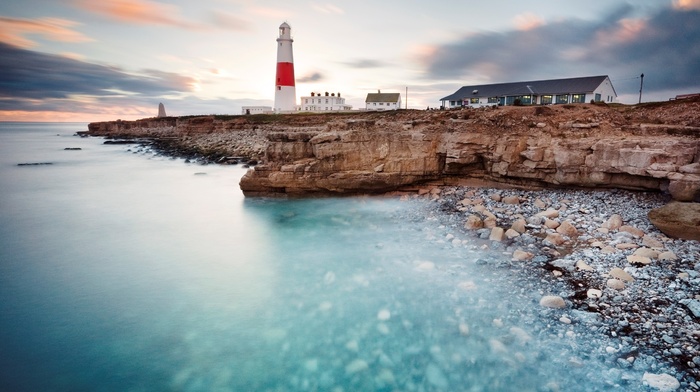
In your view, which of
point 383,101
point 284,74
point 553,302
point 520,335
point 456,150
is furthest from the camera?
point 383,101

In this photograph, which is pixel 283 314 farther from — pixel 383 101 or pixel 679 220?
pixel 383 101

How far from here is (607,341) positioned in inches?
206

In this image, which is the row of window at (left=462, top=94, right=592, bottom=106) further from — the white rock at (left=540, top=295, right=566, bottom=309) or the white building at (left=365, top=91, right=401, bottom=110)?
the white rock at (left=540, top=295, right=566, bottom=309)

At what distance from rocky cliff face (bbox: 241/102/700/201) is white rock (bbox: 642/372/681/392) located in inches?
355

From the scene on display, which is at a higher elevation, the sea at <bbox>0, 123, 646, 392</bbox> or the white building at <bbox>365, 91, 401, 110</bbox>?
the white building at <bbox>365, 91, 401, 110</bbox>

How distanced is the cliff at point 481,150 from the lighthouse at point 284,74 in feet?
89.4

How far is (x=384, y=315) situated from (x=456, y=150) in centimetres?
1009

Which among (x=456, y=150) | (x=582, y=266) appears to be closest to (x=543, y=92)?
(x=456, y=150)

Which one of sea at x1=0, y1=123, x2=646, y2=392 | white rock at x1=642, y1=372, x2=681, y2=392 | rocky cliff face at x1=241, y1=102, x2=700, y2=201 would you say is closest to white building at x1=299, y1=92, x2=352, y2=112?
rocky cliff face at x1=241, y1=102, x2=700, y2=201

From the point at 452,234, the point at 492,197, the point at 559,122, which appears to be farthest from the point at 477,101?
the point at 452,234

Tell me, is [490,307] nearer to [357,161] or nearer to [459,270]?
[459,270]

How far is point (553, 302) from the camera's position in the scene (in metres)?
6.18

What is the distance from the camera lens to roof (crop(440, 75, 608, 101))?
113ft

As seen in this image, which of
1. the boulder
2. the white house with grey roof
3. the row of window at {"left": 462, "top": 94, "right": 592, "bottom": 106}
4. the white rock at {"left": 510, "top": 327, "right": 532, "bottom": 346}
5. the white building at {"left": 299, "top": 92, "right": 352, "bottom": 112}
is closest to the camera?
the white rock at {"left": 510, "top": 327, "right": 532, "bottom": 346}
